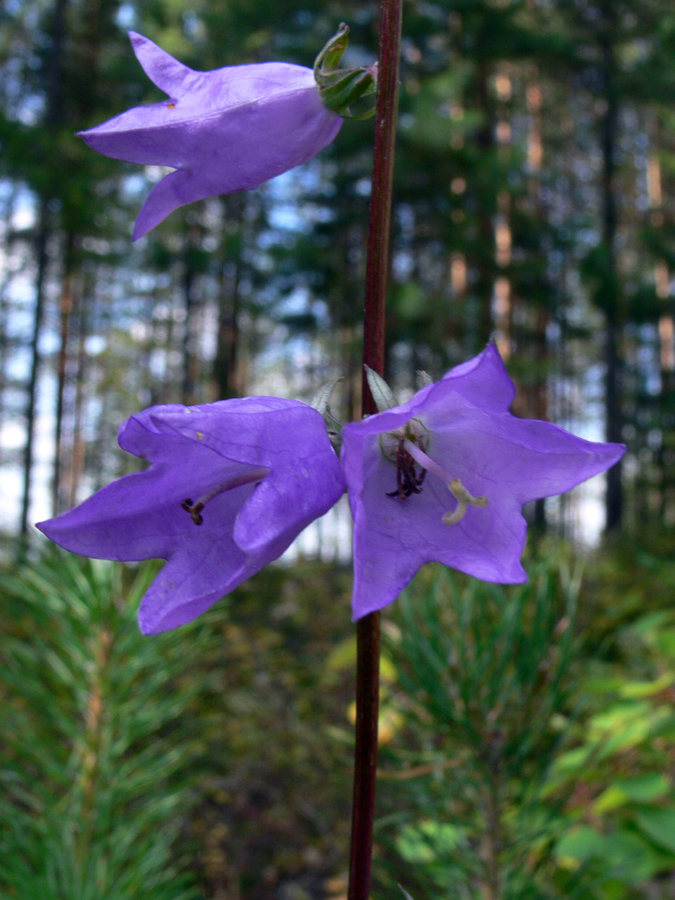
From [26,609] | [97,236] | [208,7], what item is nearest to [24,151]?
[97,236]

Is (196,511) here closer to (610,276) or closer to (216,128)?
(216,128)

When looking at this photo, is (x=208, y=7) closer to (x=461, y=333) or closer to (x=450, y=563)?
(x=461, y=333)

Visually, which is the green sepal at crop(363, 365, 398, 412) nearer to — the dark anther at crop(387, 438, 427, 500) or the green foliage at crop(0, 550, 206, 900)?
the dark anther at crop(387, 438, 427, 500)

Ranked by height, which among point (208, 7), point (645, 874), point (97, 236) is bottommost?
point (645, 874)

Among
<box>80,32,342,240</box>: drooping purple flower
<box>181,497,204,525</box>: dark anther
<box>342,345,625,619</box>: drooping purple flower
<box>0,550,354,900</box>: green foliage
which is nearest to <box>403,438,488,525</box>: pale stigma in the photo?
<box>342,345,625,619</box>: drooping purple flower

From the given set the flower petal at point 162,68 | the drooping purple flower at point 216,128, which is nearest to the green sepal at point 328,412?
the drooping purple flower at point 216,128
